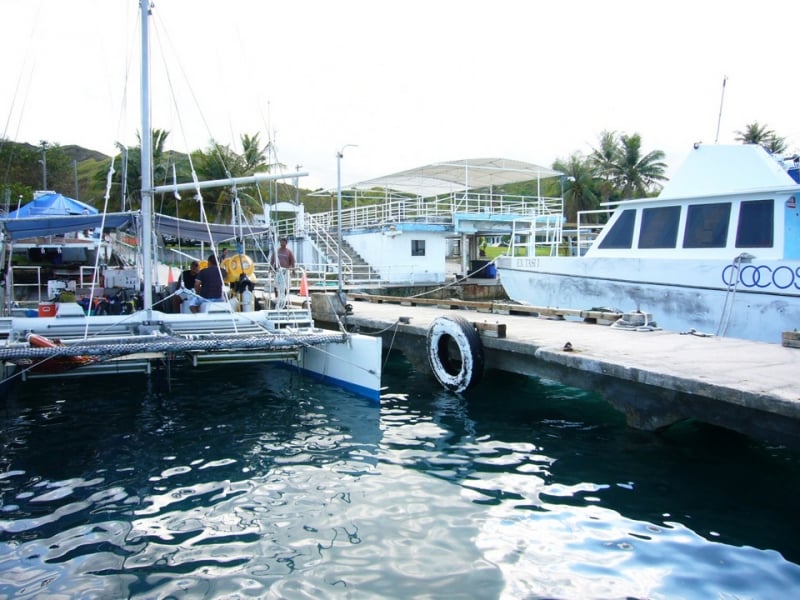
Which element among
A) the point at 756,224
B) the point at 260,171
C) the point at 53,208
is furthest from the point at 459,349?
the point at 260,171

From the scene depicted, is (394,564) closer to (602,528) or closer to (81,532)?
(602,528)

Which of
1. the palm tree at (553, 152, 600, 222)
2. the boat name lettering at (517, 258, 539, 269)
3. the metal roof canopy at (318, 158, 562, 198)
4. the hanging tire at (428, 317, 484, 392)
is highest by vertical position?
the palm tree at (553, 152, 600, 222)

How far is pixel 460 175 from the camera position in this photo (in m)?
32.0

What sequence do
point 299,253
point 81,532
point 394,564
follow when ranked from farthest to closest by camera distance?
point 299,253, point 81,532, point 394,564

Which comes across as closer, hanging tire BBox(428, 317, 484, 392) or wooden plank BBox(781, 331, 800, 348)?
wooden plank BBox(781, 331, 800, 348)

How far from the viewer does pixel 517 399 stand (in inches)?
427

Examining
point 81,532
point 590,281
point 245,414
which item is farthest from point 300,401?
point 590,281

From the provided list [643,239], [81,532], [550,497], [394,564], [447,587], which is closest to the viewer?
[447,587]

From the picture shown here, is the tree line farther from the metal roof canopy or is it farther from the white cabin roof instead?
the white cabin roof

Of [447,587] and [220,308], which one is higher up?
[220,308]

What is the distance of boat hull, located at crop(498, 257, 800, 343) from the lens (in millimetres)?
10961

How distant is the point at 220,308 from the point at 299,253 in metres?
22.6

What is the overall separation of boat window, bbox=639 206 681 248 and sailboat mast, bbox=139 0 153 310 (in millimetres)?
10678

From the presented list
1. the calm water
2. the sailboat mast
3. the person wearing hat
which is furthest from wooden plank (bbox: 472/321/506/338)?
the sailboat mast
